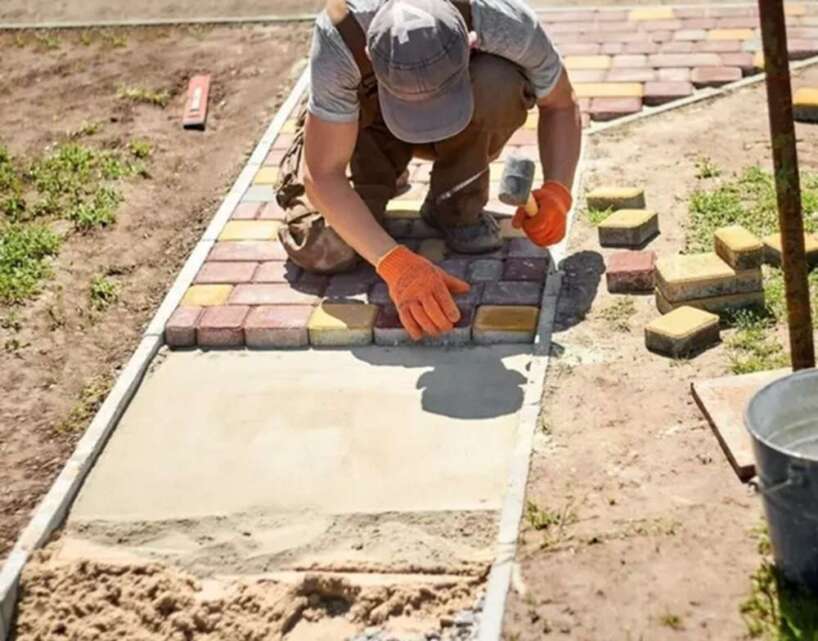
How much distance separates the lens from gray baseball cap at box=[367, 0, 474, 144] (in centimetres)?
530

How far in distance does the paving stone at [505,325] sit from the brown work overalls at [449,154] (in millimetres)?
625

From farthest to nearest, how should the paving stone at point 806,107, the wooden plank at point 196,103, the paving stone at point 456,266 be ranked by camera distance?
the wooden plank at point 196,103 → the paving stone at point 806,107 → the paving stone at point 456,266

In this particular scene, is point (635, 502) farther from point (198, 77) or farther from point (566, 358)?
point (198, 77)

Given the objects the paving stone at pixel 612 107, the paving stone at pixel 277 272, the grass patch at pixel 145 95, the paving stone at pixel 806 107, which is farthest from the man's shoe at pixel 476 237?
the grass patch at pixel 145 95

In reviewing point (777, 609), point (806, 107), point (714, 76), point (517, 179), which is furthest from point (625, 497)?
point (714, 76)

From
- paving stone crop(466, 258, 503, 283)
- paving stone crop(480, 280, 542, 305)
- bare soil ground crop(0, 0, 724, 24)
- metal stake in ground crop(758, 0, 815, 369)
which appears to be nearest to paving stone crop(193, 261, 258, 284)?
paving stone crop(466, 258, 503, 283)

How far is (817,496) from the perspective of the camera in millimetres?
4129

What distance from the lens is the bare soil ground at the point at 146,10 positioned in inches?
376

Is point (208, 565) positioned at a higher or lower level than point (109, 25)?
higher

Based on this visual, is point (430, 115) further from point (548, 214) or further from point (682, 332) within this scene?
point (682, 332)

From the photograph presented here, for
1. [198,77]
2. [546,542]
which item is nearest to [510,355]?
[546,542]

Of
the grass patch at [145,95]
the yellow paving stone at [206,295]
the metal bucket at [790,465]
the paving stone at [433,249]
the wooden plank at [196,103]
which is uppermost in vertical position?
the metal bucket at [790,465]

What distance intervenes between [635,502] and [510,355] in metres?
1.10

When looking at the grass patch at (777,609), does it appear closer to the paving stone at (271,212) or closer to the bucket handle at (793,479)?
the bucket handle at (793,479)
